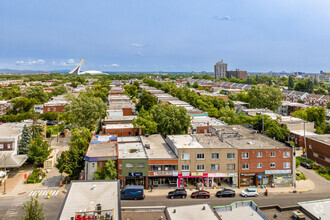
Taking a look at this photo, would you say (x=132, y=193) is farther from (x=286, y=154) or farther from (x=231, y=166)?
(x=286, y=154)

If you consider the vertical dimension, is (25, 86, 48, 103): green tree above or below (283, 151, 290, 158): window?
above

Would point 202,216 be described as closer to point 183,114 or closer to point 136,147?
point 136,147

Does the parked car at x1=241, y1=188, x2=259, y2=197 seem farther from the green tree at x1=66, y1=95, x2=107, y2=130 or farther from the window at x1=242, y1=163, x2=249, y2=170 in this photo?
the green tree at x1=66, y1=95, x2=107, y2=130

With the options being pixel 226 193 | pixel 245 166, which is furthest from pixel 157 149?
pixel 245 166

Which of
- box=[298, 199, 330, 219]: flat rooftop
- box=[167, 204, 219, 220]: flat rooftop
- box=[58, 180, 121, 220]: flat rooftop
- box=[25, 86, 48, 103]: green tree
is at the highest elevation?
box=[25, 86, 48, 103]: green tree

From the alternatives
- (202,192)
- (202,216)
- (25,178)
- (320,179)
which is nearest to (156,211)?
(202,216)

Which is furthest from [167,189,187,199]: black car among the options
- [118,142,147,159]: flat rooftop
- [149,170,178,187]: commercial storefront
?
[118,142,147,159]: flat rooftop
